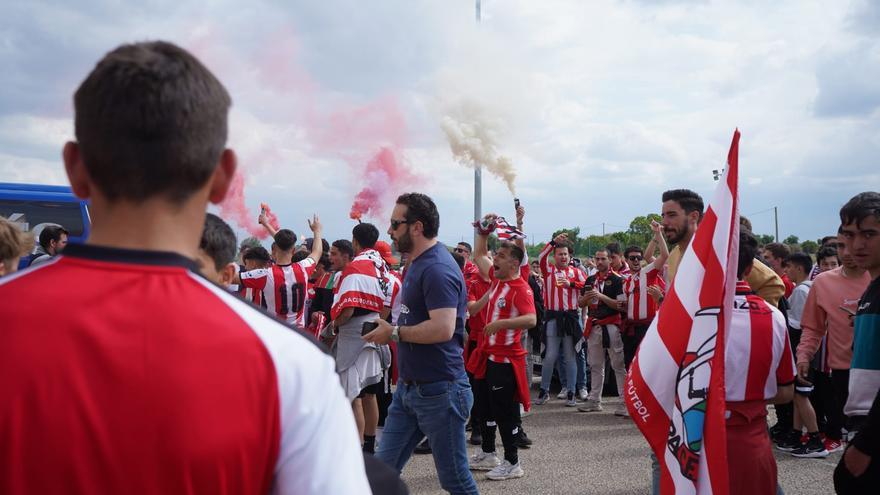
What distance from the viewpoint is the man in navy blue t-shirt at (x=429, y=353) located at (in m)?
4.18

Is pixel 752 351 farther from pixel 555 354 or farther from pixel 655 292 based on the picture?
pixel 555 354

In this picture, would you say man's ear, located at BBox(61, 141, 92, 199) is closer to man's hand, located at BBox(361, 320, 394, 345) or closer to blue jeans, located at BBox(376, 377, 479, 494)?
man's hand, located at BBox(361, 320, 394, 345)

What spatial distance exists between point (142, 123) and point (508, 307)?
18.7 feet

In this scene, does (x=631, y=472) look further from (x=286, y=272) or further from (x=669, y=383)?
(x=286, y=272)

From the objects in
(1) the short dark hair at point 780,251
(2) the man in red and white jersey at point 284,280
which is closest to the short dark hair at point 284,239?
(2) the man in red and white jersey at point 284,280

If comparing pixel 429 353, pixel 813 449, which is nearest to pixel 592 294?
pixel 813 449

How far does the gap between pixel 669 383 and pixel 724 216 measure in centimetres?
85

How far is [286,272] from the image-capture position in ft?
24.2

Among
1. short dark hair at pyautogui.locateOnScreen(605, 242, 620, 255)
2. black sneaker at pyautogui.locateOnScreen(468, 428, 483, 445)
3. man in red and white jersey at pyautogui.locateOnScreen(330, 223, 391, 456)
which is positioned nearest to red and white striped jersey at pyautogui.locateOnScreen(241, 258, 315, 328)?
man in red and white jersey at pyautogui.locateOnScreen(330, 223, 391, 456)

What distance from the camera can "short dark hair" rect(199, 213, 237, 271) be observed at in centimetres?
321

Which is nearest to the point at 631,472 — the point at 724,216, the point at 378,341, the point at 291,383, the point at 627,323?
the point at 627,323

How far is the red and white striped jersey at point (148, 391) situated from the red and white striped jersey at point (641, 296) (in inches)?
292

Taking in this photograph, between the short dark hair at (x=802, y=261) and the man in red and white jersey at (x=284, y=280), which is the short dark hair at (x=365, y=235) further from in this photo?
the short dark hair at (x=802, y=261)

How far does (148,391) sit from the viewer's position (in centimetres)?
100
